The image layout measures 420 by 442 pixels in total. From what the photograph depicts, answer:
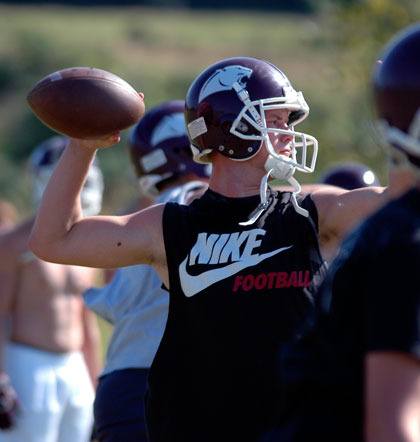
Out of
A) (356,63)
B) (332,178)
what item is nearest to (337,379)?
(332,178)

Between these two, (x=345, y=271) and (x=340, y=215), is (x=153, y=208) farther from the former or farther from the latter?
(x=345, y=271)

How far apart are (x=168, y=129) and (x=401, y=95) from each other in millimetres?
2977

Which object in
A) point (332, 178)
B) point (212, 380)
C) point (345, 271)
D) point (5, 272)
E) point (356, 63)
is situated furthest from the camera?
point (356, 63)

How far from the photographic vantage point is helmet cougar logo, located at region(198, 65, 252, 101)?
4281 mm

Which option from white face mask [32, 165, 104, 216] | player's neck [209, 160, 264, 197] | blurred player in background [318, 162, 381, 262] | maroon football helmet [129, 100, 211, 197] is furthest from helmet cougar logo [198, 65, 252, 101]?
white face mask [32, 165, 104, 216]

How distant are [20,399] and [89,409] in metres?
0.42

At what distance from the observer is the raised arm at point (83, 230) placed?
416 centimetres

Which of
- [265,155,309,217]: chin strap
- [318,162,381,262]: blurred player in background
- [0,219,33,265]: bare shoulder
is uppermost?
[265,155,309,217]: chin strap

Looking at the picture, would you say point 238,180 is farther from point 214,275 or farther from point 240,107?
point 214,275

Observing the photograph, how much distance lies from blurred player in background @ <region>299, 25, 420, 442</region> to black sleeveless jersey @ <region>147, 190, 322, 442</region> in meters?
A: 0.86

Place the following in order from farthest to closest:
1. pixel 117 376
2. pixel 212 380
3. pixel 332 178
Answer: pixel 332 178 → pixel 117 376 → pixel 212 380

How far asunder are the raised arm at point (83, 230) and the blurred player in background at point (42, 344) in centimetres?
336

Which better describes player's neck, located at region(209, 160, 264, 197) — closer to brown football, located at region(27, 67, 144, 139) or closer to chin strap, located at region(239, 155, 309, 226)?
chin strap, located at region(239, 155, 309, 226)

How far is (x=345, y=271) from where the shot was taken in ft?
9.48
